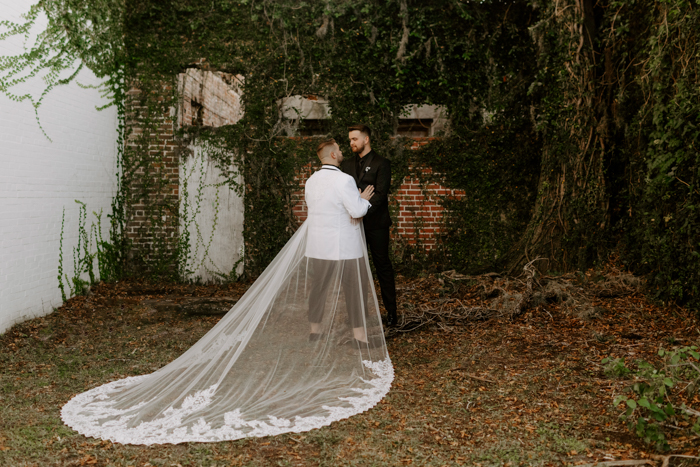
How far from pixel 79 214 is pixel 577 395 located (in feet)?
17.7

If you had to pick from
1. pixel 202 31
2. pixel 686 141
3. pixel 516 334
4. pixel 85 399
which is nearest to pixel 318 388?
pixel 85 399

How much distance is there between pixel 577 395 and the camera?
3207mm

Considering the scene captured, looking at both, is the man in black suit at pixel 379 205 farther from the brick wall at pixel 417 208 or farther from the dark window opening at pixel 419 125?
the dark window opening at pixel 419 125

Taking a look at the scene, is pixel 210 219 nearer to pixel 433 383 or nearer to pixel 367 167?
pixel 367 167

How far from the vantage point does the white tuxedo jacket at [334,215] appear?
12.9 ft

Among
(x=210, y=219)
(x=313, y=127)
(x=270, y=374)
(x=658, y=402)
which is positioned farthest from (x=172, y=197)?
(x=658, y=402)

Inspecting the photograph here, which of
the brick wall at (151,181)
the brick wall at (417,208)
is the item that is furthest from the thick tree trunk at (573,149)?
the brick wall at (151,181)

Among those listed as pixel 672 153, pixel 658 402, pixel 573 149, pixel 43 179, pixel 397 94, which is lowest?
pixel 658 402

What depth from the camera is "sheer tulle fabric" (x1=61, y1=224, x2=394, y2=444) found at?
112 inches

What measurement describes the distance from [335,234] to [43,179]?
3.32 metres

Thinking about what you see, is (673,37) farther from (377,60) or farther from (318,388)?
(318,388)

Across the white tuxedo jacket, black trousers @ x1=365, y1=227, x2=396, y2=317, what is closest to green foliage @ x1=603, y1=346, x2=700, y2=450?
the white tuxedo jacket

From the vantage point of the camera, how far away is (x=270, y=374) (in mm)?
3324

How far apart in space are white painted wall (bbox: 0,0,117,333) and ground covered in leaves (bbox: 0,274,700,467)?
1.31ft
